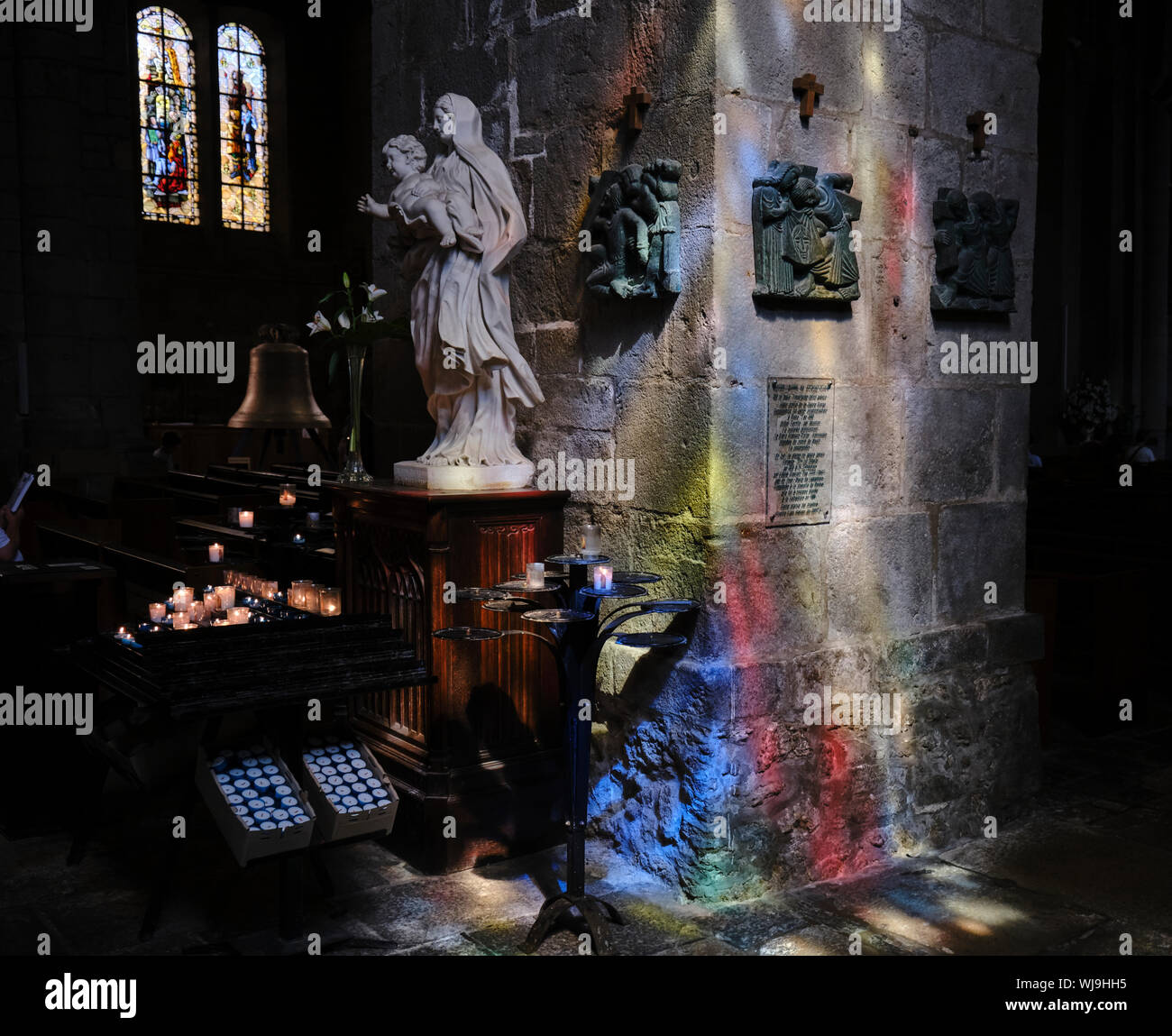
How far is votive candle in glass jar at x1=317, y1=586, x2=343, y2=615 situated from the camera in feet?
15.3

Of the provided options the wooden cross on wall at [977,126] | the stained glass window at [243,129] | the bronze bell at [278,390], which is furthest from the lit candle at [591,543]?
the stained glass window at [243,129]

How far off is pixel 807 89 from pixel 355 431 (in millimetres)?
2023

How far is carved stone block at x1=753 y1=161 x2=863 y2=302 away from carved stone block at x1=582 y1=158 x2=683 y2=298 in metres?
0.26

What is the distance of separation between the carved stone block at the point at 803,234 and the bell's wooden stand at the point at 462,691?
3.49 ft

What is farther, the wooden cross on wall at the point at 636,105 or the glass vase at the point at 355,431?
the glass vase at the point at 355,431

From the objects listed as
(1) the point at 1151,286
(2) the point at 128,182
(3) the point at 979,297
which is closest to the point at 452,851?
(3) the point at 979,297

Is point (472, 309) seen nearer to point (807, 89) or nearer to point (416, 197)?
point (416, 197)

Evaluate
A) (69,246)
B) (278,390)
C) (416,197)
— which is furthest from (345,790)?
(69,246)

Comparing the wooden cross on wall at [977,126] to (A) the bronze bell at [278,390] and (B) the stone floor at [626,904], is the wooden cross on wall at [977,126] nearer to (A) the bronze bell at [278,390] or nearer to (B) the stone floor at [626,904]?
(B) the stone floor at [626,904]

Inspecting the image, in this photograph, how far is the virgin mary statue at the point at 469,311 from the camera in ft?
13.7

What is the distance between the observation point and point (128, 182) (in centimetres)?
1130

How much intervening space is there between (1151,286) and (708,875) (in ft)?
50.7

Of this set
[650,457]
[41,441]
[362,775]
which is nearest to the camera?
[362,775]
